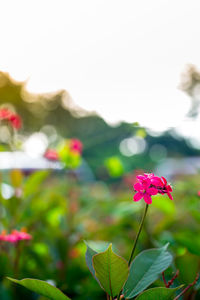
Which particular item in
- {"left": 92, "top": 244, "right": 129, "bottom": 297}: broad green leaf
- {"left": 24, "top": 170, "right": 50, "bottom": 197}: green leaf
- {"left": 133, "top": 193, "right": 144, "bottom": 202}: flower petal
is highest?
{"left": 133, "top": 193, "right": 144, "bottom": 202}: flower petal

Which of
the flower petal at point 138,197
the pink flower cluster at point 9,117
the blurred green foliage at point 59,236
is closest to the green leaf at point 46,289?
the flower petal at point 138,197

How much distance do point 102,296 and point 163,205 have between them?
0.60 m

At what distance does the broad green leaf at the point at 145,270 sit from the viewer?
686 millimetres

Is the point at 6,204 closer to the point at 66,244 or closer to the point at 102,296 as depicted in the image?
the point at 66,244

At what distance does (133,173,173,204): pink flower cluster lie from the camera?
634mm

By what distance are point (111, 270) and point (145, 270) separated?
0.12 metres

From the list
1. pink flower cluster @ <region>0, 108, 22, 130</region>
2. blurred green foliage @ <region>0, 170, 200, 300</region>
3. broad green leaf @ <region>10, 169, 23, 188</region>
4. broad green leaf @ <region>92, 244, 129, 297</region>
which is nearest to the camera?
broad green leaf @ <region>92, 244, 129, 297</region>

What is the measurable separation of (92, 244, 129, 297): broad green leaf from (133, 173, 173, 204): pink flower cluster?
105mm

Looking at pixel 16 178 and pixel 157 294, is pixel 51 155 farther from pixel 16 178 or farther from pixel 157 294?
pixel 157 294

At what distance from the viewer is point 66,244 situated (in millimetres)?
1546

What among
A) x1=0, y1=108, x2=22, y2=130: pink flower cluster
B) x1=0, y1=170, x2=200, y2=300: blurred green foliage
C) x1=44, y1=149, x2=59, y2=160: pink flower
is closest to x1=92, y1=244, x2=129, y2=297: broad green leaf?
x1=0, y1=170, x2=200, y2=300: blurred green foliage

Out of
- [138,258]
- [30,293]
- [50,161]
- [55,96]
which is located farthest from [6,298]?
[55,96]

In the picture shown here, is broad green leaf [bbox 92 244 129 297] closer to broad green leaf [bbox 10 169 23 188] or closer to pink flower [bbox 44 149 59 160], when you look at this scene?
broad green leaf [bbox 10 169 23 188]

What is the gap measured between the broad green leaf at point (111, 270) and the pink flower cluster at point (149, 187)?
0.11 meters
